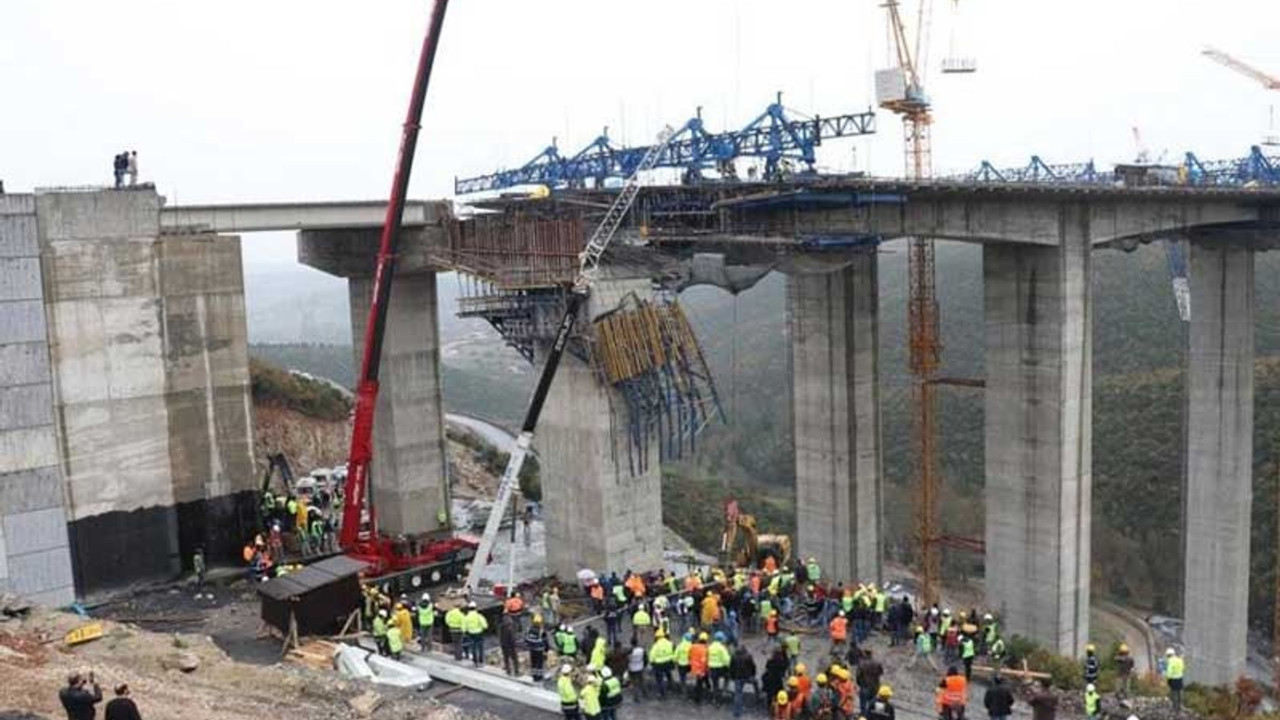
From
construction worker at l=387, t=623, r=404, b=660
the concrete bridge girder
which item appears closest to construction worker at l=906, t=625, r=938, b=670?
construction worker at l=387, t=623, r=404, b=660

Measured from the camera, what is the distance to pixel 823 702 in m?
21.1

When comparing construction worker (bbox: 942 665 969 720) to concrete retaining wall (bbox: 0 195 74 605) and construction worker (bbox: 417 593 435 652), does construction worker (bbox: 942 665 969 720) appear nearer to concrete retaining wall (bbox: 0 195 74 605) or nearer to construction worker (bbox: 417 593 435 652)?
construction worker (bbox: 417 593 435 652)

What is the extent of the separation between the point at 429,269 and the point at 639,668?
71.1 feet

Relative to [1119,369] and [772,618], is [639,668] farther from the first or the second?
[1119,369]

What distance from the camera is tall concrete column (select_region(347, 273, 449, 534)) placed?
4266cm

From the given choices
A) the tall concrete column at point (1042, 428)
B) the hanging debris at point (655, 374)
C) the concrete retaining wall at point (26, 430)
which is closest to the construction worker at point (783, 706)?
the hanging debris at point (655, 374)

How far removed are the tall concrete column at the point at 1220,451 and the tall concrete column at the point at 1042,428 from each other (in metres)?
16.9

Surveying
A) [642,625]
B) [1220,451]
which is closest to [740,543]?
[642,625]

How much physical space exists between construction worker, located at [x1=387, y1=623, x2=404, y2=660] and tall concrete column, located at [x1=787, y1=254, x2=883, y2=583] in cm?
2343

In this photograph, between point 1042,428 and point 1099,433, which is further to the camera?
point 1099,433

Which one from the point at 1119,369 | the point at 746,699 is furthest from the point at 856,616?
the point at 1119,369

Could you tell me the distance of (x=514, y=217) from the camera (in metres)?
36.8

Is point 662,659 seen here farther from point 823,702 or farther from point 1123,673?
point 1123,673

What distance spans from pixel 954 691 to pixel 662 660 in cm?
564
